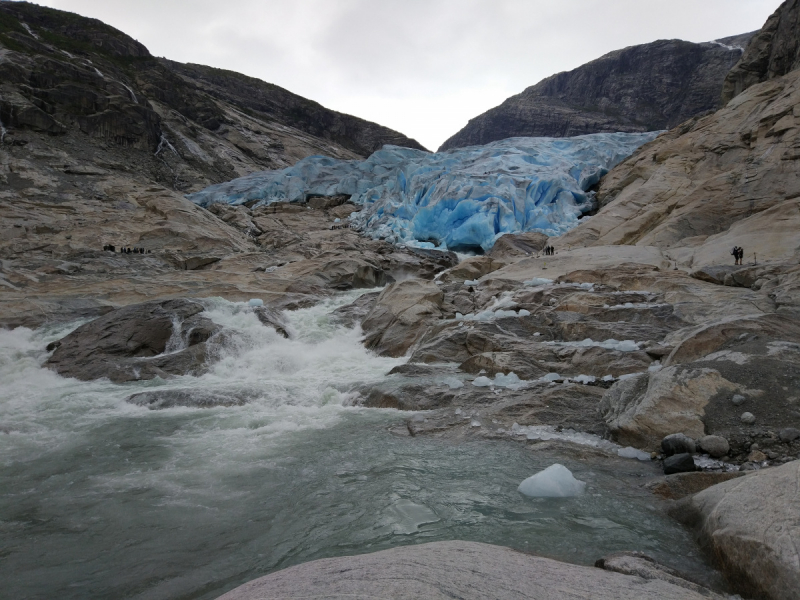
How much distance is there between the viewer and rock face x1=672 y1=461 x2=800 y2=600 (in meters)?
2.37

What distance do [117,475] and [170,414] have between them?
2395 millimetres

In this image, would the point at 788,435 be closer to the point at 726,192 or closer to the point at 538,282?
the point at 538,282

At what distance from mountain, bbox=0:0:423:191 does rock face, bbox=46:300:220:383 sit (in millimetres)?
20021

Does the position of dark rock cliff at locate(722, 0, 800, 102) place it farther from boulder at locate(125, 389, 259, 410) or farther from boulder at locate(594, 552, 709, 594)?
boulder at locate(594, 552, 709, 594)

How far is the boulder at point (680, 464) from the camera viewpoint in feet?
14.5

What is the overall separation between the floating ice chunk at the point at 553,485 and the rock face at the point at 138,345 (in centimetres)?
790

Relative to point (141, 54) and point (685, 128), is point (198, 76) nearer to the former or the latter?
point (141, 54)

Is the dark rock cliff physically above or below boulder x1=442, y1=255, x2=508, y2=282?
above

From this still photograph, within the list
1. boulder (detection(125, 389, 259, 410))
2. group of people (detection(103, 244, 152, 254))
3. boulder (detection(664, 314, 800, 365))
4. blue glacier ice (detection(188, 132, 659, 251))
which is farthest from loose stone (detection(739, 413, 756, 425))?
group of people (detection(103, 244, 152, 254))

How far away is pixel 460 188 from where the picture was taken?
950 inches

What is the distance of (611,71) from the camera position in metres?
63.2

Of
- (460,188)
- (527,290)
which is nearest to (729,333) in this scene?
(527,290)

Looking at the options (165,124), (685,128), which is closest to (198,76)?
(165,124)

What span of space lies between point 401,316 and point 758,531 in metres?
9.73
